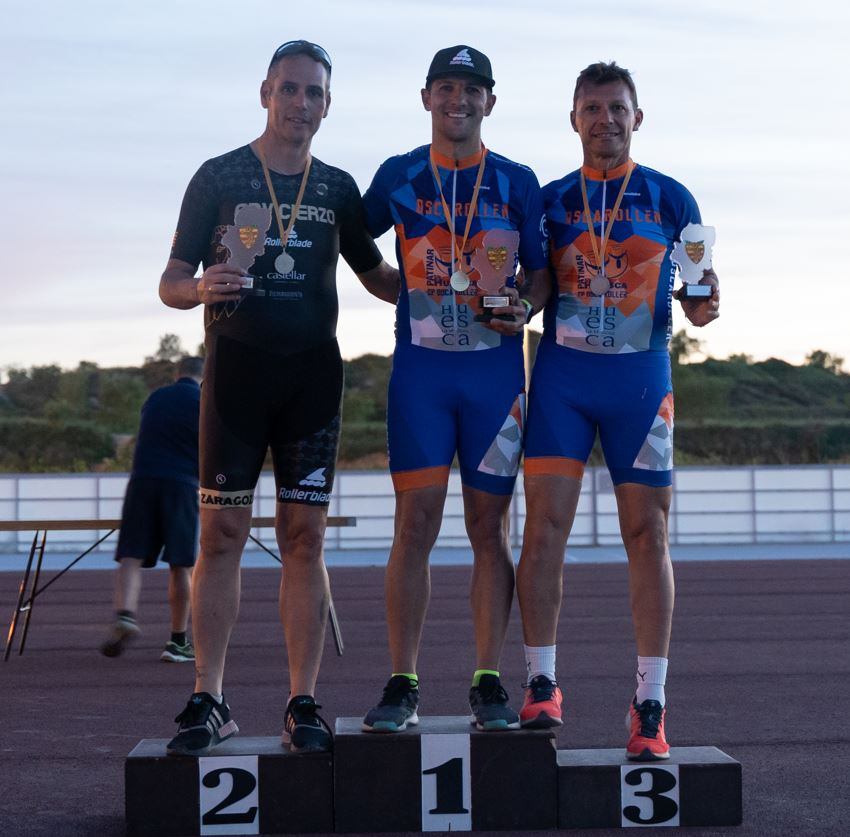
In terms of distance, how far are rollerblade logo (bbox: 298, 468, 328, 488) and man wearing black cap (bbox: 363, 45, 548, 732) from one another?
0.27 metres

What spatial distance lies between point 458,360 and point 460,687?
3500mm

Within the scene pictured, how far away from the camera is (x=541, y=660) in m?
4.64

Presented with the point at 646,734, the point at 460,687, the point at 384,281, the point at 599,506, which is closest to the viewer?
the point at 646,734

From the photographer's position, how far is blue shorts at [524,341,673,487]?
4.68 meters

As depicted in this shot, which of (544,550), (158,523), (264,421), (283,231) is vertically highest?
(283,231)

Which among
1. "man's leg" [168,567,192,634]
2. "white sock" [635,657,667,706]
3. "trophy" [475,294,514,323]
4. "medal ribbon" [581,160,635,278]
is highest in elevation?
"medal ribbon" [581,160,635,278]

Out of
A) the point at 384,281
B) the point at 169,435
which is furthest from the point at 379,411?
the point at 384,281

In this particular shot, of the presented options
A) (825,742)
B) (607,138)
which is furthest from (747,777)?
(607,138)

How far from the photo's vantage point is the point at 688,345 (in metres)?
70.2

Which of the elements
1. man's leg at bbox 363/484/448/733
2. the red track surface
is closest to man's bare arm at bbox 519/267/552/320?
man's leg at bbox 363/484/448/733

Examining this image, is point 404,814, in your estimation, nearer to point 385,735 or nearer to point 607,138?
point 385,735

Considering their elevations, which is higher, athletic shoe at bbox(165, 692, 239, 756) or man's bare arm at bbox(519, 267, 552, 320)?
man's bare arm at bbox(519, 267, 552, 320)

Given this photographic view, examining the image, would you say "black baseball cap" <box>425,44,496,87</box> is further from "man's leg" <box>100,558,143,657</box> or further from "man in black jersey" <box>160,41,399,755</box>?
"man's leg" <box>100,558,143,657</box>

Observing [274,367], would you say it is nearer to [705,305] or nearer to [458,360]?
[458,360]
